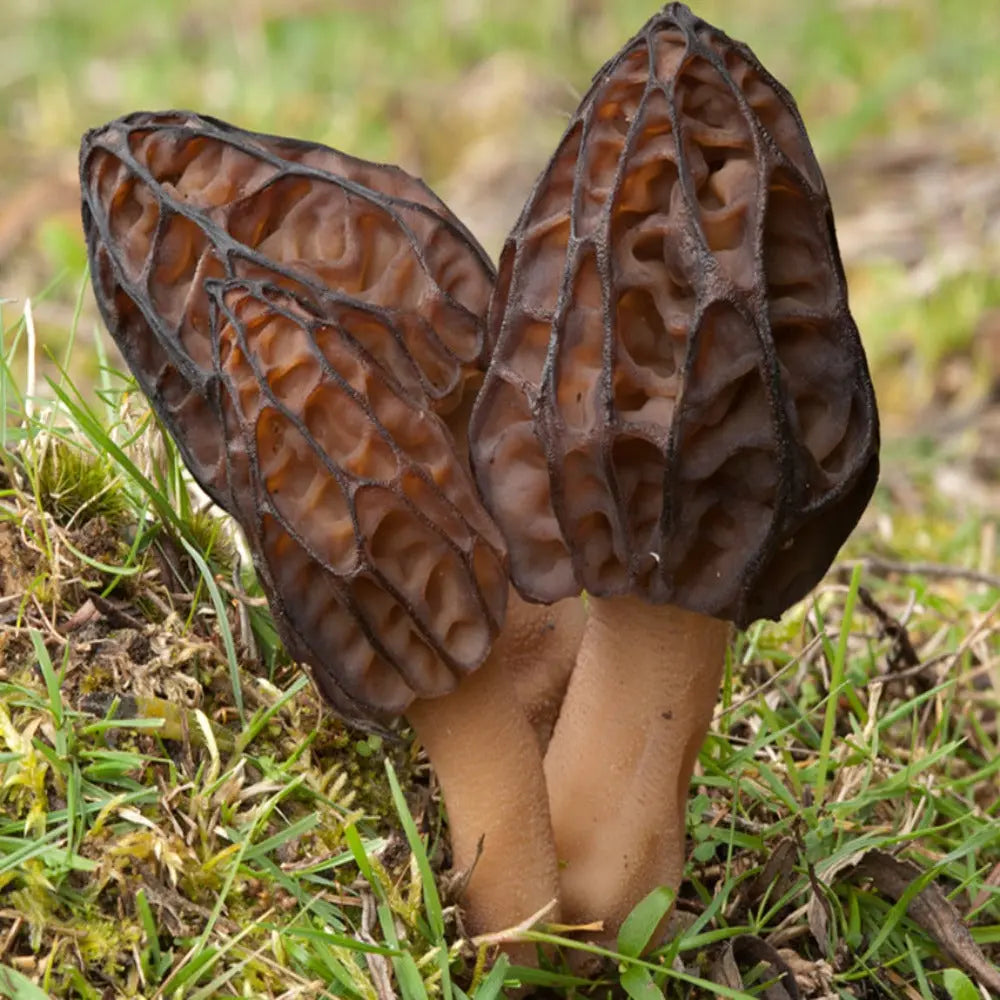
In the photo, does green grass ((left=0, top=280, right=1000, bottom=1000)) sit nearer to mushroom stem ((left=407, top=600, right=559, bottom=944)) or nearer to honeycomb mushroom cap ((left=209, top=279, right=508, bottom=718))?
mushroom stem ((left=407, top=600, right=559, bottom=944))

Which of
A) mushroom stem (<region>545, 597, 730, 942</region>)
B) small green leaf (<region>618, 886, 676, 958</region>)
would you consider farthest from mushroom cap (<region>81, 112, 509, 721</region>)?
small green leaf (<region>618, 886, 676, 958</region>)

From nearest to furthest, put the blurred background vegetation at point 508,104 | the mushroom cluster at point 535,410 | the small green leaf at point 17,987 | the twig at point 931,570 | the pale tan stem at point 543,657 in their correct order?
the small green leaf at point 17,987 → the mushroom cluster at point 535,410 → the pale tan stem at point 543,657 → the twig at point 931,570 → the blurred background vegetation at point 508,104

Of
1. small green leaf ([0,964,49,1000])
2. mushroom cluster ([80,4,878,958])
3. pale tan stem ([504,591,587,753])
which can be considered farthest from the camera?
pale tan stem ([504,591,587,753])

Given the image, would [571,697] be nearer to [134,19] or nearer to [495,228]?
[495,228]

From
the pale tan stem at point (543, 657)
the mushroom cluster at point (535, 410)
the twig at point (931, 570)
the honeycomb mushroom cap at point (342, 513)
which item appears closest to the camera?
the mushroom cluster at point (535, 410)

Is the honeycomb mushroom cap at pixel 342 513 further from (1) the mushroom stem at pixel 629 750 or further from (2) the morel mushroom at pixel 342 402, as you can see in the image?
(1) the mushroom stem at pixel 629 750

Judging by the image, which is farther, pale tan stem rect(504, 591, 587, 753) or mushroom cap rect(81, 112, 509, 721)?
pale tan stem rect(504, 591, 587, 753)

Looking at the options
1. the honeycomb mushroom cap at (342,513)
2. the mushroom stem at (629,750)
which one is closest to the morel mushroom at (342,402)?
the honeycomb mushroom cap at (342,513)
